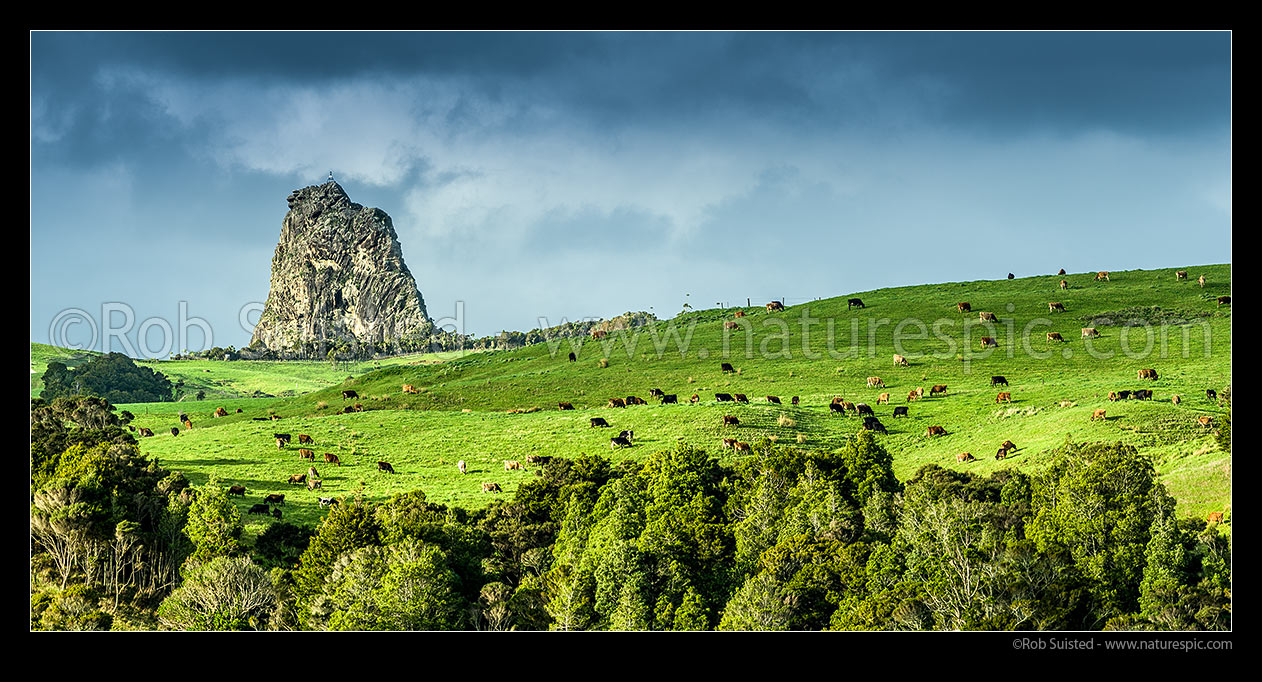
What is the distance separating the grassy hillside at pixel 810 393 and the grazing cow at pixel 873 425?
1.22 metres

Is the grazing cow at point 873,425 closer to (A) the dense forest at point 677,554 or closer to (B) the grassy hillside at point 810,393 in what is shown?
(B) the grassy hillside at point 810,393

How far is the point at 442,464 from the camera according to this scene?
81812 mm

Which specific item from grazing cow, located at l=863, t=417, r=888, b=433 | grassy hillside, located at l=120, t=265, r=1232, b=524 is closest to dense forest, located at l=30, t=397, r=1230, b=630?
grassy hillside, located at l=120, t=265, r=1232, b=524

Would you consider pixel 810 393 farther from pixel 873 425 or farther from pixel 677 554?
pixel 677 554

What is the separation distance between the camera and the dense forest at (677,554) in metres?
45.0

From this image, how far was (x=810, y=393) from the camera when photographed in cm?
10112

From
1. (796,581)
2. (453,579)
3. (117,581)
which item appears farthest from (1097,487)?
(117,581)

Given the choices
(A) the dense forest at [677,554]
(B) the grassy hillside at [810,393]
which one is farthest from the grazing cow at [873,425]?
(A) the dense forest at [677,554]

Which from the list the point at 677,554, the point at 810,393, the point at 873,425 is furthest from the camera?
the point at 810,393

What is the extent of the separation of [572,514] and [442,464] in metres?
23.9

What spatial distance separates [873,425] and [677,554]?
1427 inches

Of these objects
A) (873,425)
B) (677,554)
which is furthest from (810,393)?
(677,554)

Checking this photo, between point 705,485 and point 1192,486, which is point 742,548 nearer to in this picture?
point 705,485

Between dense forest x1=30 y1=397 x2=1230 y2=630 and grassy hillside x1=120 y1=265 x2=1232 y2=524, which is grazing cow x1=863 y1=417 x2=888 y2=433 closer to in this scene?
grassy hillside x1=120 y1=265 x2=1232 y2=524
